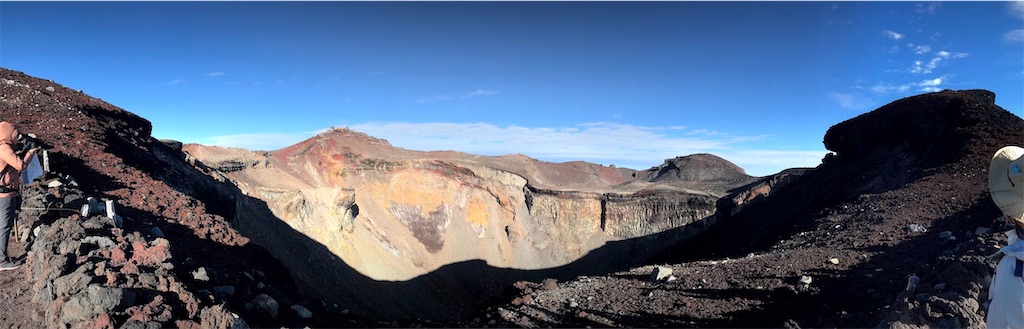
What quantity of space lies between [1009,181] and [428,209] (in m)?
31.3

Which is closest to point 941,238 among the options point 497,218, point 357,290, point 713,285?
point 713,285

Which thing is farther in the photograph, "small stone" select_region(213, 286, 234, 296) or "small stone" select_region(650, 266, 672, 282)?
"small stone" select_region(650, 266, 672, 282)

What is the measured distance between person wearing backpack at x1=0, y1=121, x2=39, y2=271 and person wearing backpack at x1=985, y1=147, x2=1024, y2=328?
7.70 m

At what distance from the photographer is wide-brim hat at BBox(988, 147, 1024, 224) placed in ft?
9.29

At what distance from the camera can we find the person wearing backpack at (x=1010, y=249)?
282cm

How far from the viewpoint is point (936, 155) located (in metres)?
18.0

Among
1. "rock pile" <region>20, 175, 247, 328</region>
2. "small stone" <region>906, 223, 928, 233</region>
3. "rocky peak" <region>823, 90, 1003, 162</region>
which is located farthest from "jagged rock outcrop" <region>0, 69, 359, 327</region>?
"rocky peak" <region>823, 90, 1003, 162</region>

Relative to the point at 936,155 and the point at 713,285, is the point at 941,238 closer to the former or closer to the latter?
the point at 713,285

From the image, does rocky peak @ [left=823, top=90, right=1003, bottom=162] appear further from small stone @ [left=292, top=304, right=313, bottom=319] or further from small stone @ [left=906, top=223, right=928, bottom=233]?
small stone @ [left=292, top=304, right=313, bottom=319]

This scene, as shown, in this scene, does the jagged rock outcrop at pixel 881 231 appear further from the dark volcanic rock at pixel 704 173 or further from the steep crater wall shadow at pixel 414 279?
the dark volcanic rock at pixel 704 173

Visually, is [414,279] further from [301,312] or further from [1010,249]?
[1010,249]

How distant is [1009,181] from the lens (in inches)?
114

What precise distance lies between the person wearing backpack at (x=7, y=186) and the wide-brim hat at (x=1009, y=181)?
7.70 metres

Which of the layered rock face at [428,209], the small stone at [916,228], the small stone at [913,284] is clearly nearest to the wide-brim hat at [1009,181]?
the small stone at [913,284]
